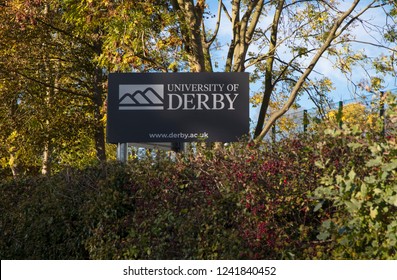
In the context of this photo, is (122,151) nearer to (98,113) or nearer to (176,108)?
(176,108)

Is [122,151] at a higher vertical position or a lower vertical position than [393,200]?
higher

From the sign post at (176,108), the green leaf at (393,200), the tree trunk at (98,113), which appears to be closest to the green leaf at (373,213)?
the green leaf at (393,200)

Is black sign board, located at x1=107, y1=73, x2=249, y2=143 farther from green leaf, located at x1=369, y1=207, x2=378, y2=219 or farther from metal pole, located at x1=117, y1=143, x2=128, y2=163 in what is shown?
green leaf, located at x1=369, y1=207, x2=378, y2=219

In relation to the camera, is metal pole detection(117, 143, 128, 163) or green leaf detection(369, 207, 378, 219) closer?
green leaf detection(369, 207, 378, 219)

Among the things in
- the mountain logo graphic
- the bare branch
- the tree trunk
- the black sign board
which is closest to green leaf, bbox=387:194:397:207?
the black sign board

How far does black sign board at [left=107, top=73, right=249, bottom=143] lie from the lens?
1268 cm

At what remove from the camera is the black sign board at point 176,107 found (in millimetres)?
12680

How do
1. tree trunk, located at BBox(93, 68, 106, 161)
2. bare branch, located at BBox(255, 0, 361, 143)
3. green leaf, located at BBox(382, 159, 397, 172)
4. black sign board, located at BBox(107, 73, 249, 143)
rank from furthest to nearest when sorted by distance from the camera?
tree trunk, located at BBox(93, 68, 106, 161), bare branch, located at BBox(255, 0, 361, 143), black sign board, located at BBox(107, 73, 249, 143), green leaf, located at BBox(382, 159, 397, 172)

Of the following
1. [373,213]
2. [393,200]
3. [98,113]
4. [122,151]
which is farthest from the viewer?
[98,113]

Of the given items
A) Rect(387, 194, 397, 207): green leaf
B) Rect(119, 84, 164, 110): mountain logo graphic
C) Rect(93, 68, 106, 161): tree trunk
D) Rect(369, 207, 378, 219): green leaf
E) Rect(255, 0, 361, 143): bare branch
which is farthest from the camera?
Rect(93, 68, 106, 161): tree trunk

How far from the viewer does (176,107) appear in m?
12.8

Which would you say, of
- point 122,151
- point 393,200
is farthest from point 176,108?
point 393,200

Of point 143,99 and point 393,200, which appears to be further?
point 143,99

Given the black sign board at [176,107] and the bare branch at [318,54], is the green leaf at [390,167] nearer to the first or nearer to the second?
the black sign board at [176,107]
